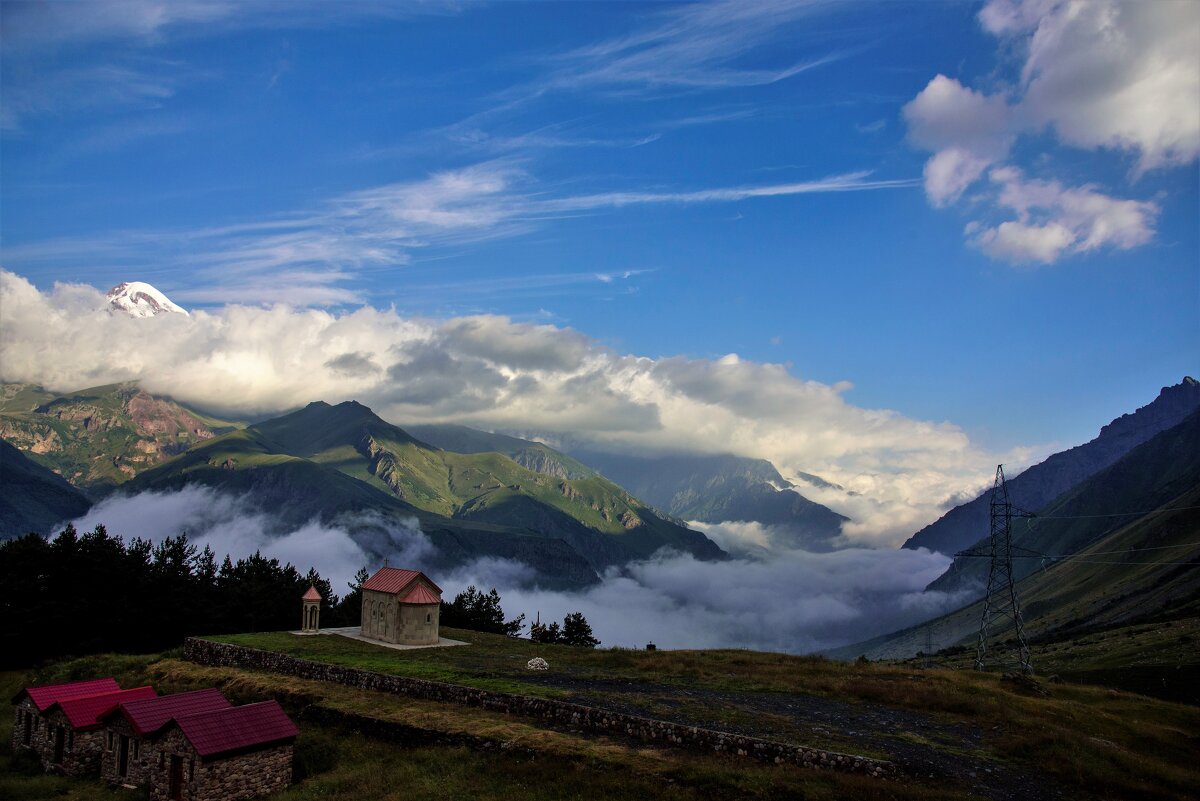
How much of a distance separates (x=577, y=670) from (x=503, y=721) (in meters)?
17.5

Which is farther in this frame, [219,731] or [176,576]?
[176,576]

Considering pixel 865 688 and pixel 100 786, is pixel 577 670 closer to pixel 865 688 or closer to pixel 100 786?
pixel 865 688

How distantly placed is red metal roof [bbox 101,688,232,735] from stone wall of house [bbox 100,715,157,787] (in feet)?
2.12

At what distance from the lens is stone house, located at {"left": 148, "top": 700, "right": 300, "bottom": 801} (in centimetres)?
3775

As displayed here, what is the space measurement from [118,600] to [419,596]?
3952 centimetres

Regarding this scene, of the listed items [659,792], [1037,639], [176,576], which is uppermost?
[176,576]

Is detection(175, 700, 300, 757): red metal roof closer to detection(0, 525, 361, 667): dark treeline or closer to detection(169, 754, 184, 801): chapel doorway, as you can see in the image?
detection(169, 754, 184, 801): chapel doorway

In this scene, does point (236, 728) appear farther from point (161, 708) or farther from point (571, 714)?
point (571, 714)

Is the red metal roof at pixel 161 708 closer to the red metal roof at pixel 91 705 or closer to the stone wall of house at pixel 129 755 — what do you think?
the stone wall of house at pixel 129 755

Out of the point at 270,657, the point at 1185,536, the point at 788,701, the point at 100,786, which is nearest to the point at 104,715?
the point at 100,786

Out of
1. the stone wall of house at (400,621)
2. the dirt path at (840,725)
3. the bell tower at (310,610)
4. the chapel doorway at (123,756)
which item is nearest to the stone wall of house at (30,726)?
the chapel doorway at (123,756)

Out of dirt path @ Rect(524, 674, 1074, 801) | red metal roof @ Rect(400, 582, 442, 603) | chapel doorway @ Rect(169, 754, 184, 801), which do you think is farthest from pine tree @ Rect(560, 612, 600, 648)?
chapel doorway @ Rect(169, 754, 184, 801)

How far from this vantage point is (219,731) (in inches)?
1537

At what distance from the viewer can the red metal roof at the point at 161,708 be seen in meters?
41.4
